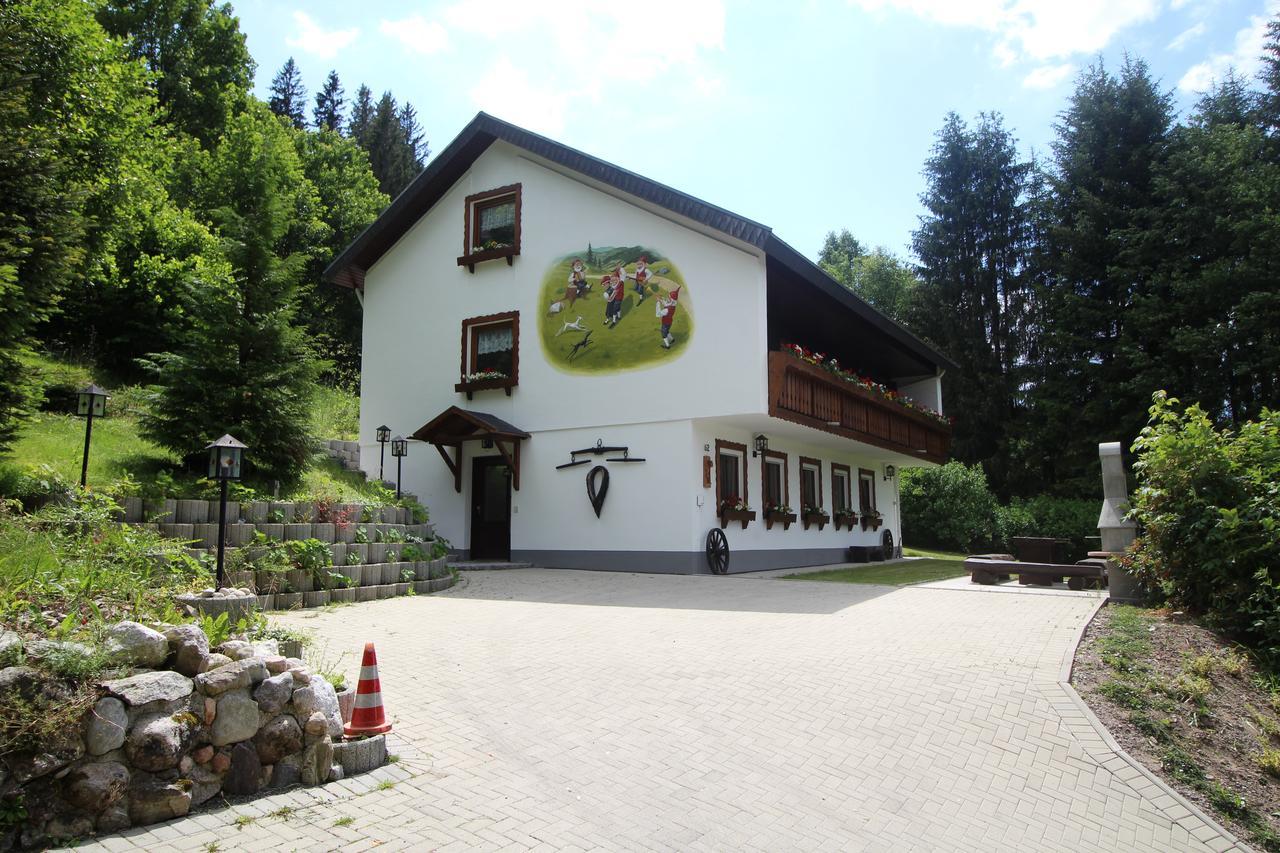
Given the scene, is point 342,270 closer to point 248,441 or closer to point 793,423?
point 248,441

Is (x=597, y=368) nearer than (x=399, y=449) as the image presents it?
Yes

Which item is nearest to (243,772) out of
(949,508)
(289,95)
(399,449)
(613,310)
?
→ (613,310)

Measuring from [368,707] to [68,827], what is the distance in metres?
1.54

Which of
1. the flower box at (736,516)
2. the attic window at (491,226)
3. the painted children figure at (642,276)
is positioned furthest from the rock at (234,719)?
the attic window at (491,226)

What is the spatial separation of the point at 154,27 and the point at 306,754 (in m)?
35.5

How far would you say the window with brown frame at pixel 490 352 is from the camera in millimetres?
17188

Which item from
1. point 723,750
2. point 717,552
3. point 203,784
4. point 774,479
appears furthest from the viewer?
point 774,479

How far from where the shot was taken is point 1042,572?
1372cm

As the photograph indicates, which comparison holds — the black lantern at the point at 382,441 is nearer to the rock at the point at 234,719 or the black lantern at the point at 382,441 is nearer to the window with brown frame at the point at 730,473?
the window with brown frame at the point at 730,473

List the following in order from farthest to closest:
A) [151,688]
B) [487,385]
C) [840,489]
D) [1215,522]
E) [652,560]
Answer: [840,489], [487,385], [652,560], [1215,522], [151,688]

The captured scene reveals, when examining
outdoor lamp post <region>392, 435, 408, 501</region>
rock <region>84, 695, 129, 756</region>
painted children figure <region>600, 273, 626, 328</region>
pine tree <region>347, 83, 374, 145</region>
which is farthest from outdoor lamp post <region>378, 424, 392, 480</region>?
→ pine tree <region>347, 83, 374, 145</region>

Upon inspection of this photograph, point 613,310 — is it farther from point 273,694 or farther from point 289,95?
point 289,95

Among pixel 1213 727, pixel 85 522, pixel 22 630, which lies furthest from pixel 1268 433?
pixel 85 522

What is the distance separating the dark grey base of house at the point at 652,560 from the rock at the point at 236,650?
10.8 metres
